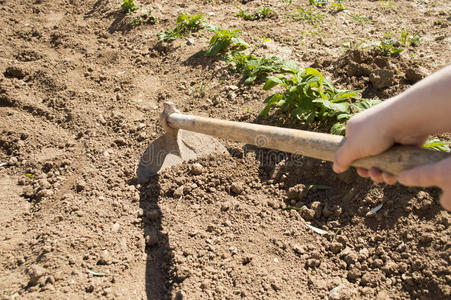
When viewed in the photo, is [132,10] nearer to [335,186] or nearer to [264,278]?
[335,186]

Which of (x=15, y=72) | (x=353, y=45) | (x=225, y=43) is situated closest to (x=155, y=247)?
(x=225, y=43)

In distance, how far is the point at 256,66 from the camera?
354cm

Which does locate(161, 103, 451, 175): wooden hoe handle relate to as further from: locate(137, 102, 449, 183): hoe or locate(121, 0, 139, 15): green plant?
locate(121, 0, 139, 15): green plant

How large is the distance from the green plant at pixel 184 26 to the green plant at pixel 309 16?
3.61 ft

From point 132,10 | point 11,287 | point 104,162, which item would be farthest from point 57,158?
point 132,10

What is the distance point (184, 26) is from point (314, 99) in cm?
219

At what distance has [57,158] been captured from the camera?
3.04 meters

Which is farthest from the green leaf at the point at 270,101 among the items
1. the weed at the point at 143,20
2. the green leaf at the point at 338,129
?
the weed at the point at 143,20

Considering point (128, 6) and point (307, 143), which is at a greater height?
point (128, 6)

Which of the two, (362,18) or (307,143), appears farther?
(362,18)

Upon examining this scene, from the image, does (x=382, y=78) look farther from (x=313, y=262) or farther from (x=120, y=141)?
(x=120, y=141)

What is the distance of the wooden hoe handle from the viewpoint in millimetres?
1523

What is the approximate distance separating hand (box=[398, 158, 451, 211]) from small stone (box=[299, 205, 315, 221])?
3.49 ft

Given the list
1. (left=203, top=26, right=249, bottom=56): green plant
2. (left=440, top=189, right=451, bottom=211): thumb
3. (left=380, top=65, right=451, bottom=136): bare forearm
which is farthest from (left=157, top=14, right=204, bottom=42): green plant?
(left=440, top=189, right=451, bottom=211): thumb
